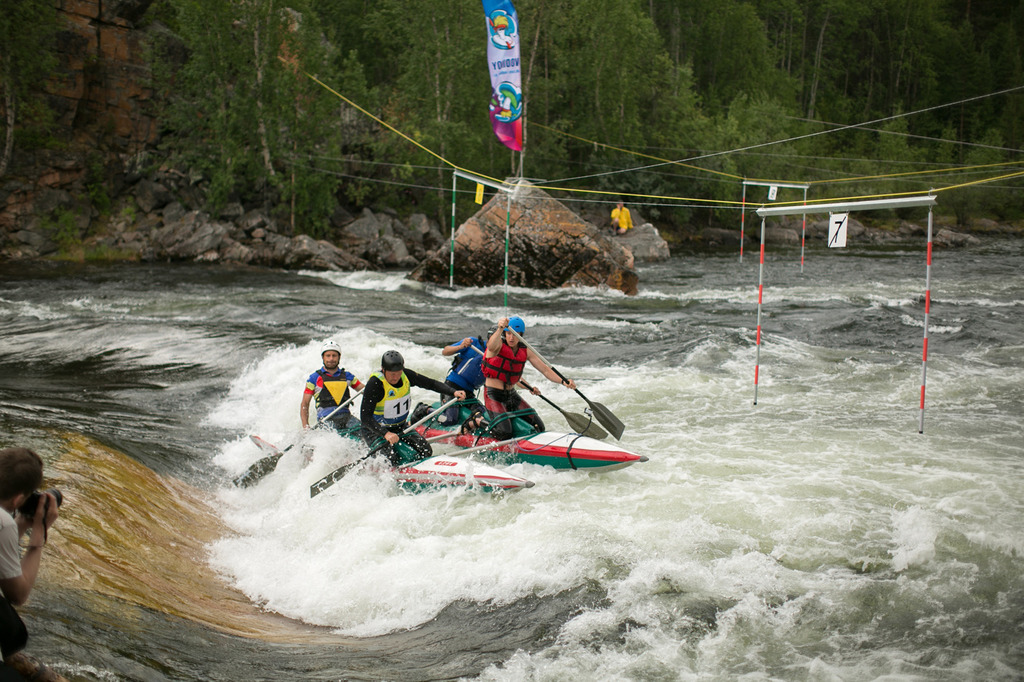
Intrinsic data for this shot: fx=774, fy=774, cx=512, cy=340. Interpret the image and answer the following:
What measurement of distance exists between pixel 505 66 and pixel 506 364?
1139cm

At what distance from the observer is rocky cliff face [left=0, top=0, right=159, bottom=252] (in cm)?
2333

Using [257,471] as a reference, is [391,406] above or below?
above

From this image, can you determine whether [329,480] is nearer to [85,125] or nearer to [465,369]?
[465,369]

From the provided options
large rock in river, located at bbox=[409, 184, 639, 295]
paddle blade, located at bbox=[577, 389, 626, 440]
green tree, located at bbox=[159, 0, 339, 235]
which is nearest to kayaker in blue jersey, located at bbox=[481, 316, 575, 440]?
paddle blade, located at bbox=[577, 389, 626, 440]

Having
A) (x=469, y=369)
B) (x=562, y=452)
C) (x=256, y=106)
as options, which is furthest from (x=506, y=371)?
(x=256, y=106)

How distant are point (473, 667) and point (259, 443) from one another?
4.65 m

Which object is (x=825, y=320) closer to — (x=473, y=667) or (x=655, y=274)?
(x=655, y=274)

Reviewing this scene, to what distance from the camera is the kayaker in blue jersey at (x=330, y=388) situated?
24.9 ft

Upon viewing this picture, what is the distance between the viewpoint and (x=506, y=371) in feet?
24.1

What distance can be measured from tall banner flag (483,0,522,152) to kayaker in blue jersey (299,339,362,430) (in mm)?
10445

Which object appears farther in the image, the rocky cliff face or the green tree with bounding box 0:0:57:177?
the rocky cliff face

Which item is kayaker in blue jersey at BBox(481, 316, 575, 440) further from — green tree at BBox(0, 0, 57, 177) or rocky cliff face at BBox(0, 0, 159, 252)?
green tree at BBox(0, 0, 57, 177)

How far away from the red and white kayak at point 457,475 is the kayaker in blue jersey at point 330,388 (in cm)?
118

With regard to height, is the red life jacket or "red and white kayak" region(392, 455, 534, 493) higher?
the red life jacket
